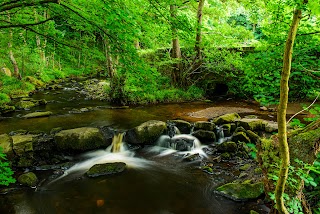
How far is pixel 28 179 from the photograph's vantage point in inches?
239

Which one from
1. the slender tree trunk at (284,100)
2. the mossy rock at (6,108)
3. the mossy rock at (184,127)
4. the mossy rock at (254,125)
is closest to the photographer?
the slender tree trunk at (284,100)

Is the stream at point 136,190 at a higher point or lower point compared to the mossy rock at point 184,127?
lower

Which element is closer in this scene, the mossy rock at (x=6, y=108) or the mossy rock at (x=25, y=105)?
the mossy rock at (x=6, y=108)

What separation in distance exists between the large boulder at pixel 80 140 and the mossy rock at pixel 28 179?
157 cm

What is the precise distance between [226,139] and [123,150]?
379 centimetres

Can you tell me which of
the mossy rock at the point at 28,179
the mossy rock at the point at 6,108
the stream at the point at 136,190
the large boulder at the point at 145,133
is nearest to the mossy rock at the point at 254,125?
the stream at the point at 136,190

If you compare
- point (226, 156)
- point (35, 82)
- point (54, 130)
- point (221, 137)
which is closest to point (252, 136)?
point (221, 137)

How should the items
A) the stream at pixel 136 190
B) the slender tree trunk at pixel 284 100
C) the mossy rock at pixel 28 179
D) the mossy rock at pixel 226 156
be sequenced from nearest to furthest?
the slender tree trunk at pixel 284 100
the stream at pixel 136 190
the mossy rock at pixel 28 179
the mossy rock at pixel 226 156

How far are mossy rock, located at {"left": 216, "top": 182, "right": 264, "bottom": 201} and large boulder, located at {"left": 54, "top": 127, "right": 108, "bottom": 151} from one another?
4.48 m

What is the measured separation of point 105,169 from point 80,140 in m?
1.67

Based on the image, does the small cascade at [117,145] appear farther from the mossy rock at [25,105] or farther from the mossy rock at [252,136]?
the mossy rock at [25,105]

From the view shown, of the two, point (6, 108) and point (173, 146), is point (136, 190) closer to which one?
point (173, 146)

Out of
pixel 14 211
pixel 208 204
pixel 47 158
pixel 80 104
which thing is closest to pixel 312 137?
pixel 208 204

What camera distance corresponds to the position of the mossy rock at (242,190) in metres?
5.23
